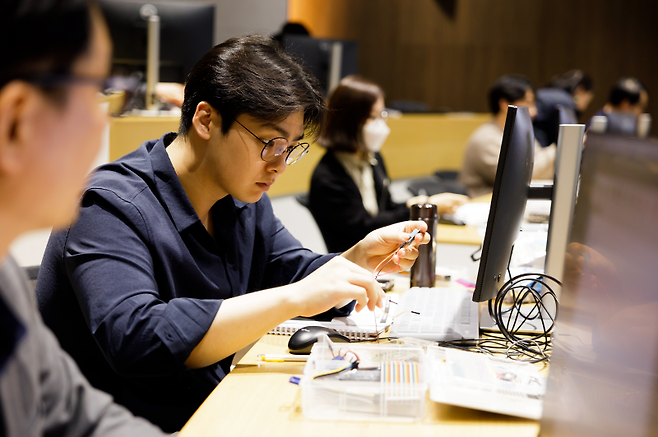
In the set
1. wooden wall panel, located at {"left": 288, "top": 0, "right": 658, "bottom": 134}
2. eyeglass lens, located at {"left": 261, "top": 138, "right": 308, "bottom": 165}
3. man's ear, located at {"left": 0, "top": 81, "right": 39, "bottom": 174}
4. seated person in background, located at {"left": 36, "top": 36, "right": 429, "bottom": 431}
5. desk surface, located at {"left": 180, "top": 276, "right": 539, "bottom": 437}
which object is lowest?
desk surface, located at {"left": 180, "top": 276, "right": 539, "bottom": 437}

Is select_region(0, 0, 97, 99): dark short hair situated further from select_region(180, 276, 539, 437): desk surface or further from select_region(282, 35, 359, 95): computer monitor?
select_region(282, 35, 359, 95): computer monitor

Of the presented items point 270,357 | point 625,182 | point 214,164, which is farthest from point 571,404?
point 214,164

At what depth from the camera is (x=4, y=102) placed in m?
0.48

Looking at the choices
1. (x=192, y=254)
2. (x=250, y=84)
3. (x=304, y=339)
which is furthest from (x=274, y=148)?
(x=304, y=339)

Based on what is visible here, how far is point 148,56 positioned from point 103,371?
8.07 ft

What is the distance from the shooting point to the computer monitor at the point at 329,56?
4.73m

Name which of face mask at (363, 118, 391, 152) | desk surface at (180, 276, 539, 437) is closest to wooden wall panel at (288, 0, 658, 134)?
face mask at (363, 118, 391, 152)

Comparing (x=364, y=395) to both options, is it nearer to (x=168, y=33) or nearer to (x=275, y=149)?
(x=275, y=149)

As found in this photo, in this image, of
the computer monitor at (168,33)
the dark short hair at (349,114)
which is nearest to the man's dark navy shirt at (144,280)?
the dark short hair at (349,114)

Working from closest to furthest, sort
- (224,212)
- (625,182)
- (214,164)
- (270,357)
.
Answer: (625,182), (270,357), (214,164), (224,212)

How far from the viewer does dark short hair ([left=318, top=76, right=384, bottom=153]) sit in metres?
2.63

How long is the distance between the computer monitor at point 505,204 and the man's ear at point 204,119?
1.84 feet

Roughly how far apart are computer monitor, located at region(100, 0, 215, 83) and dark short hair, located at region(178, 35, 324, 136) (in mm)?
2035

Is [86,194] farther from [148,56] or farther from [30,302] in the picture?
[148,56]
